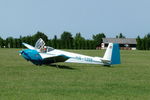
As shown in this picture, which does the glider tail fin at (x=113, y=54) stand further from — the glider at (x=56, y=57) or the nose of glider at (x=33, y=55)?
the nose of glider at (x=33, y=55)

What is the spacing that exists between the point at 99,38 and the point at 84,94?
10477 cm

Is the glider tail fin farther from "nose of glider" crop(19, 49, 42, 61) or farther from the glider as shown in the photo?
"nose of glider" crop(19, 49, 42, 61)

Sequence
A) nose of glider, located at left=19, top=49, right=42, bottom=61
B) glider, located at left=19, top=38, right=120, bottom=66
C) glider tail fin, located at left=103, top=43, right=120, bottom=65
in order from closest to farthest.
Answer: glider, located at left=19, top=38, right=120, bottom=66 → nose of glider, located at left=19, top=49, right=42, bottom=61 → glider tail fin, located at left=103, top=43, right=120, bottom=65

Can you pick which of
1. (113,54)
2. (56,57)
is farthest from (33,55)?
(113,54)

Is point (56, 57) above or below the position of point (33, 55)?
below

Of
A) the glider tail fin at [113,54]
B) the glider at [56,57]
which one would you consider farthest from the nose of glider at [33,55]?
the glider tail fin at [113,54]

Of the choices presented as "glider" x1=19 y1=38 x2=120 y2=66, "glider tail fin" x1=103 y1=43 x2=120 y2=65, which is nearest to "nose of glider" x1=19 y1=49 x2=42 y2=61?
"glider" x1=19 y1=38 x2=120 y2=66

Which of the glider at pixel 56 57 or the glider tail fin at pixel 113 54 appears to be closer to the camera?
the glider at pixel 56 57

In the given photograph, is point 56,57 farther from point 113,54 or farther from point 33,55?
point 113,54

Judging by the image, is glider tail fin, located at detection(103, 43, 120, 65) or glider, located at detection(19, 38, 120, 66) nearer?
glider, located at detection(19, 38, 120, 66)

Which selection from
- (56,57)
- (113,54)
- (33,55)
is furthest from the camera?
(113,54)

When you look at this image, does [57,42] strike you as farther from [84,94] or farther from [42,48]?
[84,94]

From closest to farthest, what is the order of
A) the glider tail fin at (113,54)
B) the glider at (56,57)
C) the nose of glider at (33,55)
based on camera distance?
the glider at (56,57) → the nose of glider at (33,55) → the glider tail fin at (113,54)

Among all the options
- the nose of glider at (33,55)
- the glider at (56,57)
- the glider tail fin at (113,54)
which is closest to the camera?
the glider at (56,57)
